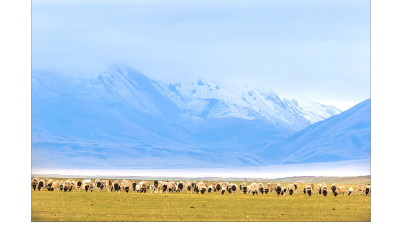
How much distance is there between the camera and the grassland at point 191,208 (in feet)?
136

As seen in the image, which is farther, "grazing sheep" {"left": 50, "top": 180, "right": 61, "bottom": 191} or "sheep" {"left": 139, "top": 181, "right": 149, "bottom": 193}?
"sheep" {"left": 139, "top": 181, "right": 149, "bottom": 193}

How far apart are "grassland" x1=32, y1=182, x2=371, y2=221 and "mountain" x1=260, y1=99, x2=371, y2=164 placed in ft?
174

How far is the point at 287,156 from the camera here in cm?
11938

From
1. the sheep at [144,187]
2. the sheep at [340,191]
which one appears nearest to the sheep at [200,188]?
the sheep at [144,187]

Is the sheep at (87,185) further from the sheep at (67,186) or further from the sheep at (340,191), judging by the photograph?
the sheep at (340,191)

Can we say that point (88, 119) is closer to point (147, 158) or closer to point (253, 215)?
point (147, 158)

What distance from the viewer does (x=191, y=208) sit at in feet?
150

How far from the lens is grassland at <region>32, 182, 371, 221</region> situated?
4150 cm

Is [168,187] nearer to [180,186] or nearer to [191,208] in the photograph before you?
[180,186]

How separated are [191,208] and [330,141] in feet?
277

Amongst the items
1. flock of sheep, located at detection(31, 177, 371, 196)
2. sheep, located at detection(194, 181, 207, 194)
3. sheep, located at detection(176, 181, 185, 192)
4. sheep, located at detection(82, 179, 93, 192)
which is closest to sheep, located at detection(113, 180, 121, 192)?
flock of sheep, located at detection(31, 177, 371, 196)

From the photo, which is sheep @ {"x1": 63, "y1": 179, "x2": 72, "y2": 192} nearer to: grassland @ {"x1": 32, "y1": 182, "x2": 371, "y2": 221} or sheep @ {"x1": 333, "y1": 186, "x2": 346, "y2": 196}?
grassland @ {"x1": 32, "y1": 182, "x2": 371, "y2": 221}

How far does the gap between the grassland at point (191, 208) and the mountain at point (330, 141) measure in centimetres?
5289

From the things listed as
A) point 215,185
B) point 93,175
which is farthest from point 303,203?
point 93,175
